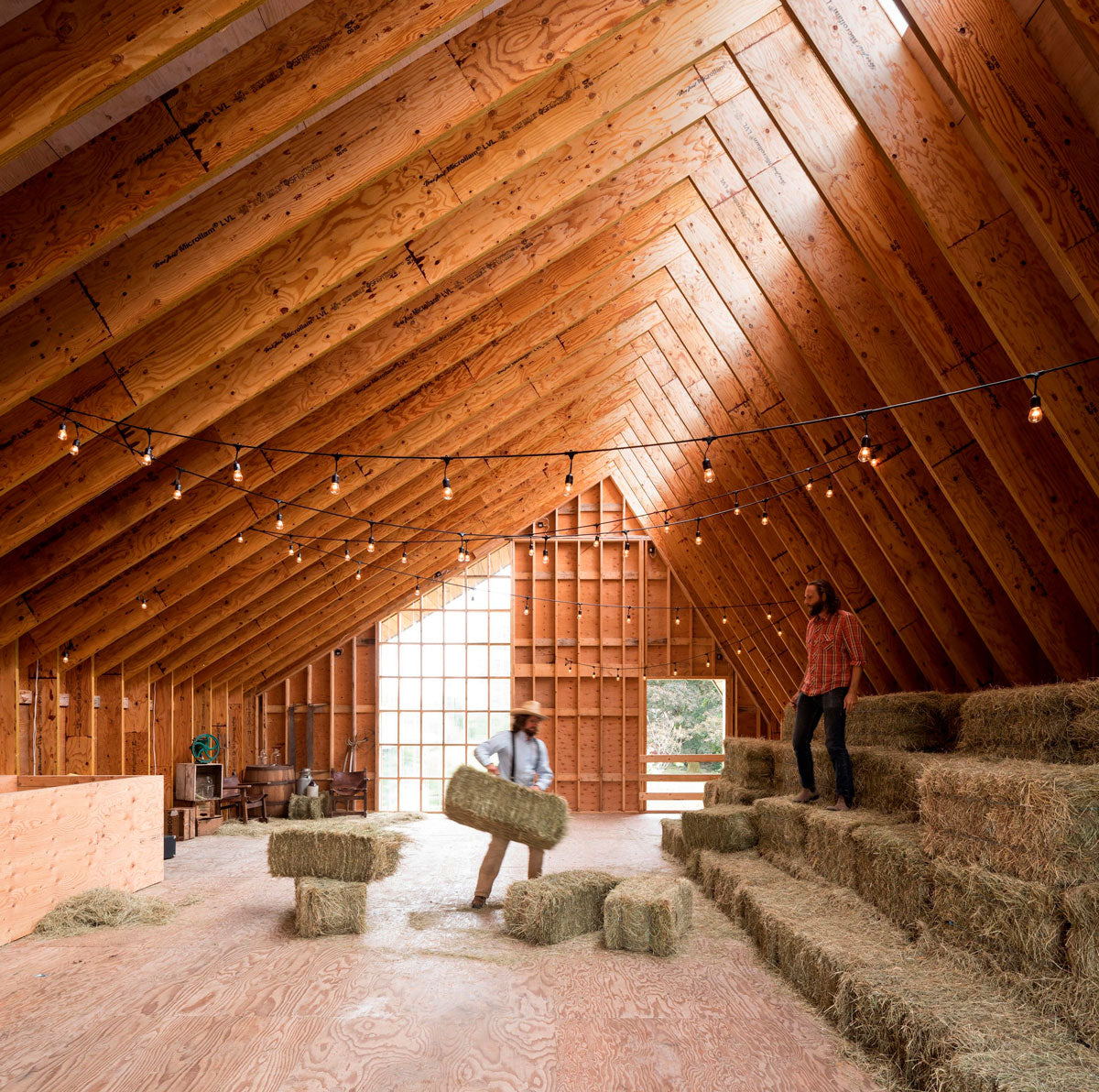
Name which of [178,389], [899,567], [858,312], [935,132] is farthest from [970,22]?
[178,389]

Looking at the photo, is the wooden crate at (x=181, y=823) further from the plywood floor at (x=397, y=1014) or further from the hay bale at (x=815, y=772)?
the hay bale at (x=815, y=772)

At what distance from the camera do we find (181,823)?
12.3 metres

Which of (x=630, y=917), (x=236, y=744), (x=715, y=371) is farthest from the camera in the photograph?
(x=236, y=744)

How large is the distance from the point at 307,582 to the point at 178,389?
223 inches

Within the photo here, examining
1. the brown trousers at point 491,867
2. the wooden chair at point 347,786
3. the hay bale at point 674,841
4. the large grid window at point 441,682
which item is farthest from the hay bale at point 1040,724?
the large grid window at point 441,682

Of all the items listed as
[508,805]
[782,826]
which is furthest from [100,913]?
[782,826]

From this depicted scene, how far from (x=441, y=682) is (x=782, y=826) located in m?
9.52

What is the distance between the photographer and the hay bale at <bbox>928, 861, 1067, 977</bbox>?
3854 millimetres

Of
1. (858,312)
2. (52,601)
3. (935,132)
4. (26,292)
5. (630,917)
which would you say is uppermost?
(935,132)

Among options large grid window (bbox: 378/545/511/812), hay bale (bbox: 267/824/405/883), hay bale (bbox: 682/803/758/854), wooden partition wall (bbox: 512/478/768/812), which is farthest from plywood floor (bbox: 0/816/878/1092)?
wooden partition wall (bbox: 512/478/768/812)

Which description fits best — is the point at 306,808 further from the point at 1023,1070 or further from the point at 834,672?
the point at 1023,1070

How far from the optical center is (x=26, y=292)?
4.07m

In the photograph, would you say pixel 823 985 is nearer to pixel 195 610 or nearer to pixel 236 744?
pixel 195 610

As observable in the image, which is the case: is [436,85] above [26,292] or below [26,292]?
above
